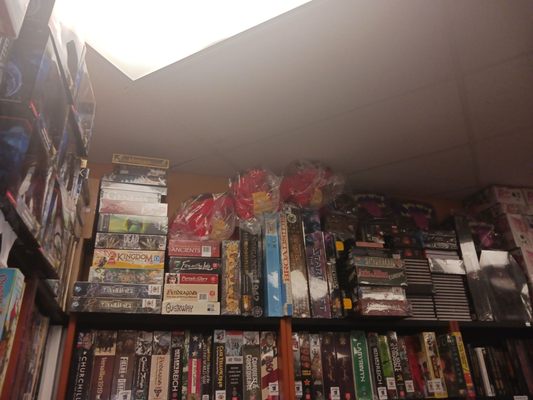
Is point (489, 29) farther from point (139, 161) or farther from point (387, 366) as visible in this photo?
point (139, 161)

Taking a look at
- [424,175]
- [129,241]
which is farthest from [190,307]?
[424,175]

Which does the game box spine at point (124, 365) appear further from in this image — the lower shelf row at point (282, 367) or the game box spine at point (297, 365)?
the game box spine at point (297, 365)

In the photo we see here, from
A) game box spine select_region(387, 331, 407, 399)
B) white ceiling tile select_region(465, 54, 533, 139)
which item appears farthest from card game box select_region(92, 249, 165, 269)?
white ceiling tile select_region(465, 54, 533, 139)

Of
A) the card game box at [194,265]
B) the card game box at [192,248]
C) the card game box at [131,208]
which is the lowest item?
the card game box at [194,265]

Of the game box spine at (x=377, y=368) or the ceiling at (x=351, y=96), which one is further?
the game box spine at (x=377, y=368)

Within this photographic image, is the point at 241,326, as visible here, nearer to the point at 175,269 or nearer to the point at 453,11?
the point at 175,269

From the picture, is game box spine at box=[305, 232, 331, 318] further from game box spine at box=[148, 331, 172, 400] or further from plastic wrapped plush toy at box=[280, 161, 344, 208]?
game box spine at box=[148, 331, 172, 400]

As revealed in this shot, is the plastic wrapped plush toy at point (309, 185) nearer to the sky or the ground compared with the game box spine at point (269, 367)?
nearer to the sky

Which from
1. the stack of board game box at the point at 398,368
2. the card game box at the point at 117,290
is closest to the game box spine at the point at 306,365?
the stack of board game box at the point at 398,368

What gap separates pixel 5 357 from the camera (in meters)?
0.82

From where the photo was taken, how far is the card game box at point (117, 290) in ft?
4.65

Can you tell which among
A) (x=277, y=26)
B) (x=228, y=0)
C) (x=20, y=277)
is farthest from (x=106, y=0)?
(x=20, y=277)

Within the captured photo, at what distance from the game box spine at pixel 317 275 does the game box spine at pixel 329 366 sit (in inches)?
4.1

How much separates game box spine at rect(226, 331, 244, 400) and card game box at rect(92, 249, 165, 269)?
352 millimetres
